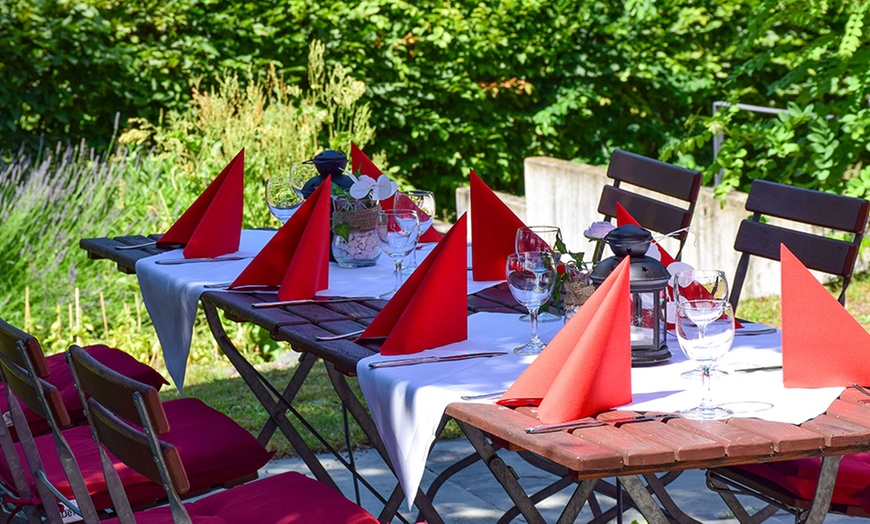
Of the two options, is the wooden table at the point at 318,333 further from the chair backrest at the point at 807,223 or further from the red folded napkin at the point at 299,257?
the chair backrest at the point at 807,223

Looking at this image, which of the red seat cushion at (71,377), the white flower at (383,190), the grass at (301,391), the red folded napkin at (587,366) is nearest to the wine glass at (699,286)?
the red folded napkin at (587,366)

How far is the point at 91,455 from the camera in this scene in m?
2.88

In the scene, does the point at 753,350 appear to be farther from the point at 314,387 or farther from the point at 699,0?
the point at 699,0

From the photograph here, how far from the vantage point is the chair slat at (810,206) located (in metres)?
3.06

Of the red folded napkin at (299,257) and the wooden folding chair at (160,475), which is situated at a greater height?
the red folded napkin at (299,257)

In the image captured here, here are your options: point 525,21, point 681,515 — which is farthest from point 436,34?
point 681,515

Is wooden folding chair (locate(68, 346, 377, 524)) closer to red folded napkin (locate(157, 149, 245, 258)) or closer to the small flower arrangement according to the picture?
the small flower arrangement

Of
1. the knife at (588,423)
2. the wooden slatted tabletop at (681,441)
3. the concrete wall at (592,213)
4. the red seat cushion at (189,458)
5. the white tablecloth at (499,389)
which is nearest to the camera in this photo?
the wooden slatted tabletop at (681,441)

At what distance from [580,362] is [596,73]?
739 centimetres

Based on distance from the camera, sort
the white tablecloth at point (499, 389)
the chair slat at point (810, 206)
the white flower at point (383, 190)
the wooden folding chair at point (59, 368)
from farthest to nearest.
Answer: the white flower at point (383, 190) → the chair slat at point (810, 206) → the wooden folding chair at point (59, 368) → the white tablecloth at point (499, 389)

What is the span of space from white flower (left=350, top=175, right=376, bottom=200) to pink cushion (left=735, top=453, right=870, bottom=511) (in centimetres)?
133

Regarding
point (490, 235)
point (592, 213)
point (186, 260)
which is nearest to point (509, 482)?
point (490, 235)

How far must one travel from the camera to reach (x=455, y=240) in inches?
102

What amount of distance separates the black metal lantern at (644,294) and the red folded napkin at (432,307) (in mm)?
368
